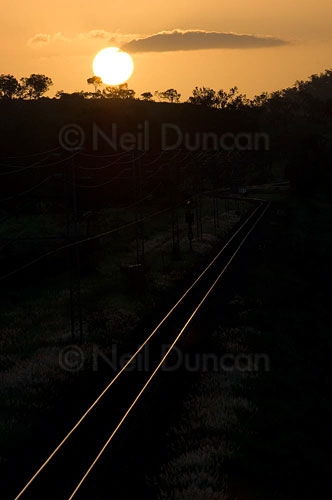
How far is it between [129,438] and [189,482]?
240 centimetres

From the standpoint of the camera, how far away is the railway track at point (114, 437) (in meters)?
11.2

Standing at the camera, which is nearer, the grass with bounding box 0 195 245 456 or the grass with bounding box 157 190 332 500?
the grass with bounding box 157 190 332 500

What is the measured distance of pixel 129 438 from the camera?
1320 cm

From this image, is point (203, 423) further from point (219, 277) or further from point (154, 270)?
point (154, 270)

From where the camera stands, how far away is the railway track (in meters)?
11.2

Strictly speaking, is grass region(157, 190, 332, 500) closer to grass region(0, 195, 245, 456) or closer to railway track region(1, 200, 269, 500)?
railway track region(1, 200, 269, 500)

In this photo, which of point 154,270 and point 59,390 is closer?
point 59,390

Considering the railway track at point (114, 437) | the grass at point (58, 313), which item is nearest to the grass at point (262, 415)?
the railway track at point (114, 437)

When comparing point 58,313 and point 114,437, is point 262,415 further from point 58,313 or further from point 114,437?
point 58,313

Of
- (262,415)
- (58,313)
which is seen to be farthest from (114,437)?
(58,313)

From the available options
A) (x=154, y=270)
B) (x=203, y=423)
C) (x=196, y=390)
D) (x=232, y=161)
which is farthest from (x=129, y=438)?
(x=232, y=161)

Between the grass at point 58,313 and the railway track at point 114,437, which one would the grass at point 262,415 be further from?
the grass at point 58,313

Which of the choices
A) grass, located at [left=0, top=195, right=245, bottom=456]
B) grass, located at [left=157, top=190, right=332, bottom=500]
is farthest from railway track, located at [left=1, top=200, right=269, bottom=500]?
grass, located at [left=0, top=195, right=245, bottom=456]

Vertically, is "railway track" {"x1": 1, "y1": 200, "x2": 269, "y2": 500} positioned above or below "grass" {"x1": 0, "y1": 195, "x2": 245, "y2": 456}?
above
